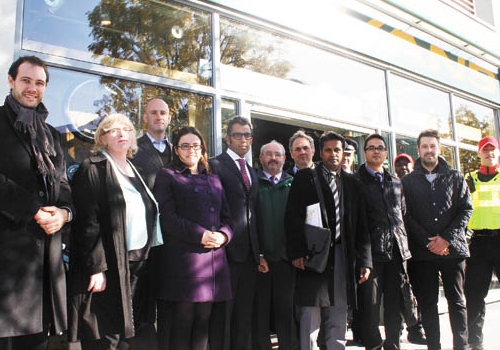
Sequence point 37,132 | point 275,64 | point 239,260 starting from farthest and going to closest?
1. point 275,64
2. point 239,260
3. point 37,132

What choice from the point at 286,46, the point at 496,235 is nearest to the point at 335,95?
the point at 286,46

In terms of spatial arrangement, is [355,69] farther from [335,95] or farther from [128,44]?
[128,44]

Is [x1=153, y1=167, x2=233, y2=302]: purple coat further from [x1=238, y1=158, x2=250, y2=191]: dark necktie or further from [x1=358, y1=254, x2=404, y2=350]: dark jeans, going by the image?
Result: [x1=358, y1=254, x2=404, y2=350]: dark jeans

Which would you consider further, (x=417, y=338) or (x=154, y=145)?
(x=417, y=338)

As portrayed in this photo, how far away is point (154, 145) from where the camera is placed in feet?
11.7

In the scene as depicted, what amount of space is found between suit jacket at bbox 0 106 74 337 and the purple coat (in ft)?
2.29

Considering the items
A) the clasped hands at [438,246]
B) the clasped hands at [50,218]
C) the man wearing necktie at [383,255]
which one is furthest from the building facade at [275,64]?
the clasped hands at [438,246]

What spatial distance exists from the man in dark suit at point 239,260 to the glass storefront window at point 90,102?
45.9 inches

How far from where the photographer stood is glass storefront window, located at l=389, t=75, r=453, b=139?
6.96 m

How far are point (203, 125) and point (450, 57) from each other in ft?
17.5

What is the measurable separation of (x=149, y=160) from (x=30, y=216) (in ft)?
3.98

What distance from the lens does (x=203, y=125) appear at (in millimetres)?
4762

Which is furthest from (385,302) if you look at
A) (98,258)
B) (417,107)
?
(417,107)

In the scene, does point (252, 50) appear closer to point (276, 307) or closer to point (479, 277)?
point (276, 307)
